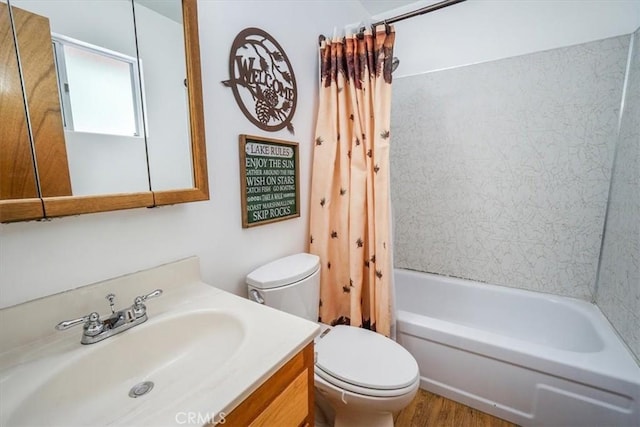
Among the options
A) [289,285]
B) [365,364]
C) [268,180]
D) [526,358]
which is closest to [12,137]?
[268,180]

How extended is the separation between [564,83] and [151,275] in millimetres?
2363

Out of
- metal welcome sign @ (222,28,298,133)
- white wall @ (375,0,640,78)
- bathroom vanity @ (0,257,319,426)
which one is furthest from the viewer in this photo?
white wall @ (375,0,640,78)

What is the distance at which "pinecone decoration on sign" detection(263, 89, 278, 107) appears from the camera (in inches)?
51.3

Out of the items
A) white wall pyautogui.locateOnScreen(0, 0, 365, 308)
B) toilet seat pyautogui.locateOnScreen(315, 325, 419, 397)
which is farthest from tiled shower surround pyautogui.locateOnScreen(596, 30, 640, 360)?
white wall pyautogui.locateOnScreen(0, 0, 365, 308)

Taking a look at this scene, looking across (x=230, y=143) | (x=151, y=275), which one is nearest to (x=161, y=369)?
(x=151, y=275)

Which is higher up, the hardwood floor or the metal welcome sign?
the metal welcome sign

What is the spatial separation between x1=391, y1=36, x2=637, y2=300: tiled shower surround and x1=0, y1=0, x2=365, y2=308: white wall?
36.9 inches

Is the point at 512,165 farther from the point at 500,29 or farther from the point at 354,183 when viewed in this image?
the point at 354,183

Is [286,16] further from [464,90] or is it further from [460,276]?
[460,276]

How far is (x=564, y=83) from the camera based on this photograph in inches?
64.4

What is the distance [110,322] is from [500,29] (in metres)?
2.50

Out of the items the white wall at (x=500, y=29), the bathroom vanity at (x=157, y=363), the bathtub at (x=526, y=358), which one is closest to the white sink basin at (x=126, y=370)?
the bathroom vanity at (x=157, y=363)

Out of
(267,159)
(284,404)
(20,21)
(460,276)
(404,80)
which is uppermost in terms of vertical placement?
(404,80)

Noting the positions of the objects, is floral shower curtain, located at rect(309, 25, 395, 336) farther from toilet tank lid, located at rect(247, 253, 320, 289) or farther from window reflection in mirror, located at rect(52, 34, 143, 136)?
window reflection in mirror, located at rect(52, 34, 143, 136)
